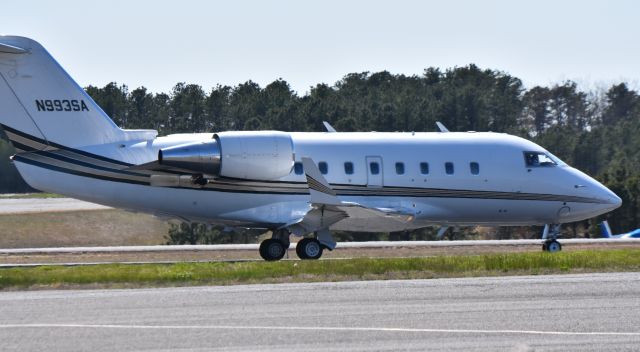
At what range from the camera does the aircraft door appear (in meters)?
28.6

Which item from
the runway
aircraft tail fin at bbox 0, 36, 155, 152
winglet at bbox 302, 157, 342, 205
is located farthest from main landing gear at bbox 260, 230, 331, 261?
the runway

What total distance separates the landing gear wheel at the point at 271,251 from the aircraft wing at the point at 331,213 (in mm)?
529

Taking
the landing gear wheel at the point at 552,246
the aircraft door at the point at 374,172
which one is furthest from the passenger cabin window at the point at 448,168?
the landing gear wheel at the point at 552,246

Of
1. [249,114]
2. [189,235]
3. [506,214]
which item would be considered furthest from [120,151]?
[249,114]

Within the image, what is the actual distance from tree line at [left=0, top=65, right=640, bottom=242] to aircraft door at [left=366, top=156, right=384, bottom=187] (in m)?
23.7

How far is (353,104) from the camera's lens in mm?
70312

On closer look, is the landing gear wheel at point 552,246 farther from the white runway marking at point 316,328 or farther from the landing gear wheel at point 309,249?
the white runway marking at point 316,328

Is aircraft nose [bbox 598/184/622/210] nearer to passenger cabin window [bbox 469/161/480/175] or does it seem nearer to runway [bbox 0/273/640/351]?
passenger cabin window [bbox 469/161/480/175]

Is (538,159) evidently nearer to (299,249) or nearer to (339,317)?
(299,249)

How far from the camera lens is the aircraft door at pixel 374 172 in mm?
28594

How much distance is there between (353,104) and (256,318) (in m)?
55.3

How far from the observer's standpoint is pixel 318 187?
87.6 feet

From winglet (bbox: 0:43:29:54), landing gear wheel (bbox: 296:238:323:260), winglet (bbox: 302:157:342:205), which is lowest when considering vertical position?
landing gear wheel (bbox: 296:238:323:260)

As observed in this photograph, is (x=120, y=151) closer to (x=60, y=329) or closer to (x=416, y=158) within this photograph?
(x=416, y=158)
